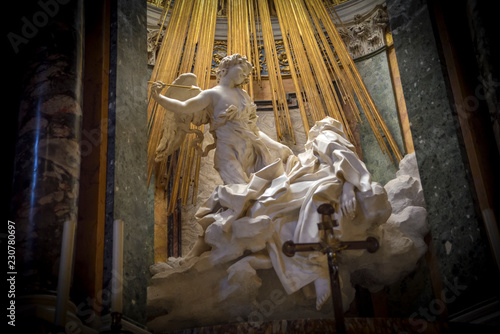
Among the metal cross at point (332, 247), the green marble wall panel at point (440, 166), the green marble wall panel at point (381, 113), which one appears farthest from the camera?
the green marble wall panel at point (381, 113)

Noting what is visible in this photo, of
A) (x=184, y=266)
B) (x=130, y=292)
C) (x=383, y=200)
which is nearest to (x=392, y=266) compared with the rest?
(x=383, y=200)

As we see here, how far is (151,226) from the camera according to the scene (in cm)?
568

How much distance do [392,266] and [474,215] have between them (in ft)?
3.40

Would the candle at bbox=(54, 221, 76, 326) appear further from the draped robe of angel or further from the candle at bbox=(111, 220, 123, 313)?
the draped robe of angel

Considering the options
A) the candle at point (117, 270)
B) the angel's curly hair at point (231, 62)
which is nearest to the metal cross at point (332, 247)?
the candle at point (117, 270)

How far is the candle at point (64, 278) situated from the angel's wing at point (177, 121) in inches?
106

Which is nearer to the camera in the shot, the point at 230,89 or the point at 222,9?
the point at 230,89

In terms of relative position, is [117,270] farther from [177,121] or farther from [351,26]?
[351,26]

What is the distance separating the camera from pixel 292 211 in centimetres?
434

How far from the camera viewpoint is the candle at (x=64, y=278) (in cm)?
249

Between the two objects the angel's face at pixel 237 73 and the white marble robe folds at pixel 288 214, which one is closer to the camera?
the white marble robe folds at pixel 288 214

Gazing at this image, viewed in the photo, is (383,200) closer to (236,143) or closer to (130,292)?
(236,143)

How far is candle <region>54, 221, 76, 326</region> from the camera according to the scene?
8.18 feet

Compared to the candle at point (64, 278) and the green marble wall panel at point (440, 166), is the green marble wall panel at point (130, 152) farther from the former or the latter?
the green marble wall panel at point (440, 166)
